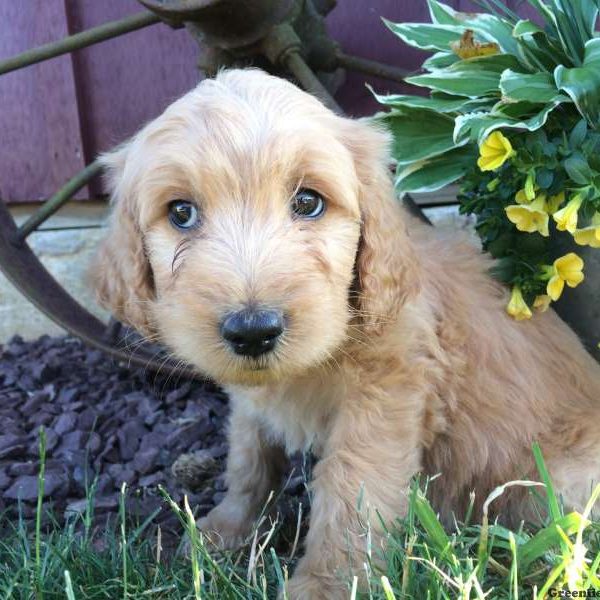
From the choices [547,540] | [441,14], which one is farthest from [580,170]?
[547,540]

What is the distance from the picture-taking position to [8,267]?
10.2 ft

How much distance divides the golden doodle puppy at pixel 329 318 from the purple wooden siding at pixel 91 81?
1806 mm

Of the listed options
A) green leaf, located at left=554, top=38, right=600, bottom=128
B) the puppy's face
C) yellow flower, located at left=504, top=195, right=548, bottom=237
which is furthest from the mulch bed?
green leaf, located at left=554, top=38, right=600, bottom=128

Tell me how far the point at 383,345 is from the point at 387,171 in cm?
49

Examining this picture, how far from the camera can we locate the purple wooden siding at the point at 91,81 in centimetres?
376

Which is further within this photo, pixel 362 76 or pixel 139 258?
pixel 362 76

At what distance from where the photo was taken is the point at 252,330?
162 cm

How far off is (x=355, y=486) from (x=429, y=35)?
168 centimetres

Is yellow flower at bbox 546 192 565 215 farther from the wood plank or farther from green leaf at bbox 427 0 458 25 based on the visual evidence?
the wood plank

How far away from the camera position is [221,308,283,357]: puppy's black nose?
162 cm

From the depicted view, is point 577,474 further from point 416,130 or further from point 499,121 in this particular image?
point 416,130

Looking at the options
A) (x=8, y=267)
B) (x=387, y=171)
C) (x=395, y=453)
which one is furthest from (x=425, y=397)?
(x=8, y=267)

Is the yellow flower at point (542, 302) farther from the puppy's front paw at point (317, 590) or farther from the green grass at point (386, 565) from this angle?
the puppy's front paw at point (317, 590)

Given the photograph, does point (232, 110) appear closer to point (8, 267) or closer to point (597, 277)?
point (597, 277)
